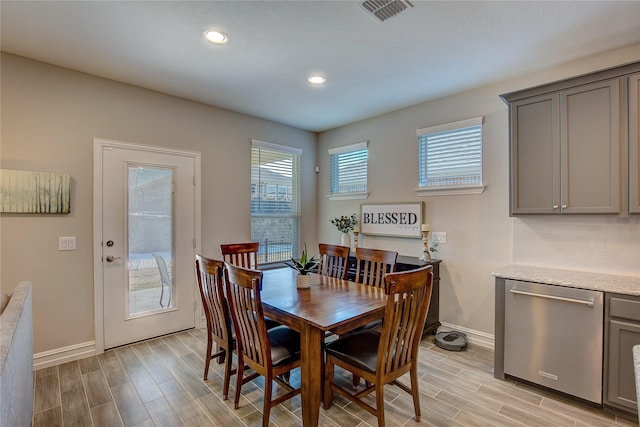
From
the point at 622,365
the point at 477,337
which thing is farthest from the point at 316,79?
the point at 622,365

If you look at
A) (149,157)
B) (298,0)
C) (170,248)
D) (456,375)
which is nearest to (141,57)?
(149,157)

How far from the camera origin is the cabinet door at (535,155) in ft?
8.57

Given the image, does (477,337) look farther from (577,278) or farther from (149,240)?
(149,240)

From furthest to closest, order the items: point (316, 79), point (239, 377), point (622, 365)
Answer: point (316, 79)
point (239, 377)
point (622, 365)

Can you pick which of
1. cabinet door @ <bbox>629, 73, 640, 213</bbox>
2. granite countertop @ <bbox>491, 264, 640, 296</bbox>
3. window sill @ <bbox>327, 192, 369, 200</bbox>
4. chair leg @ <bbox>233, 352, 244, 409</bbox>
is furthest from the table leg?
window sill @ <bbox>327, 192, 369, 200</bbox>

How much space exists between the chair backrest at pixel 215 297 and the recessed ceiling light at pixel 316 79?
2.05 meters

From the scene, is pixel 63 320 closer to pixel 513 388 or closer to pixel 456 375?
pixel 456 375

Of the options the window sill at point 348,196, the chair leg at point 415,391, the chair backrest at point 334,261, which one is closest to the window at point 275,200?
the window sill at point 348,196

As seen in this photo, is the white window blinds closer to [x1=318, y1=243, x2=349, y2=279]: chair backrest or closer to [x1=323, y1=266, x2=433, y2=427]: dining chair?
[x1=318, y1=243, x2=349, y2=279]: chair backrest

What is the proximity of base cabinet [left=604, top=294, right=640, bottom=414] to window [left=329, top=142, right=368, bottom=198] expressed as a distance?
2887 millimetres

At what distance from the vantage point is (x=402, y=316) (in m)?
1.90

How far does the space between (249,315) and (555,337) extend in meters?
2.32

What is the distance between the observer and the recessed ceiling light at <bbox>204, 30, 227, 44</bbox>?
2342mm

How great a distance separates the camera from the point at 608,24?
2238 mm
